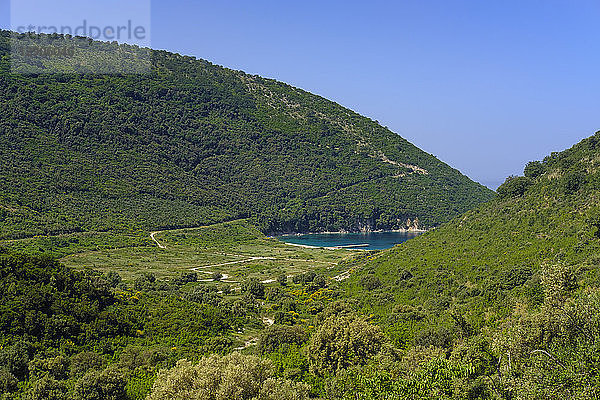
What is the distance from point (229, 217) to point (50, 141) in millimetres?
43525

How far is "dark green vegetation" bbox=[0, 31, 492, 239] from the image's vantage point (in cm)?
→ 9544

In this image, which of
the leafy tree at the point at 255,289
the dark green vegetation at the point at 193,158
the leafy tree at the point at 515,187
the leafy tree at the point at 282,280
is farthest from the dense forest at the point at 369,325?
the dark green vegetation at the point at 193,158

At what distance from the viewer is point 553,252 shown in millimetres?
30453

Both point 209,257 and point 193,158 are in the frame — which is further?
point 193,158

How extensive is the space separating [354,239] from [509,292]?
8527cm

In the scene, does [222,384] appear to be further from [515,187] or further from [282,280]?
[515,187]

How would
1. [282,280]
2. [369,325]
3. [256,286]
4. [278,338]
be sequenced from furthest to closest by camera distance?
[282,280]
[256,286]
[278,338]
[369,325]

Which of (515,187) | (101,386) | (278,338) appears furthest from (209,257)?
(101,386)

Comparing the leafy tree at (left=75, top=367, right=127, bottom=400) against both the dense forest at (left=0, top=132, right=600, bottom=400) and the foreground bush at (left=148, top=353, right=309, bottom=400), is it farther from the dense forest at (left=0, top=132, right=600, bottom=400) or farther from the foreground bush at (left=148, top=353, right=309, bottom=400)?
the foreground bush at (left=148, top=353, right=309, bottom=400)

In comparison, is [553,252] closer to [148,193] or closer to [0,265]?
[0,265]

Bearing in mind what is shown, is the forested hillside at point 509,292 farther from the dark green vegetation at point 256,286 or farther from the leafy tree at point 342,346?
the leafy tree at point 342,346

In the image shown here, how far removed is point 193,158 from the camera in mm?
138500

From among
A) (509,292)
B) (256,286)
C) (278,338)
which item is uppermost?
(509,292)

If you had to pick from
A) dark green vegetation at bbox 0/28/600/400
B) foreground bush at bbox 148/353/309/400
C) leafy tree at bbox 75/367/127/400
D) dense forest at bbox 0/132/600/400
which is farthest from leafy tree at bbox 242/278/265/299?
foreground bush at bbox 148/353/309/400
